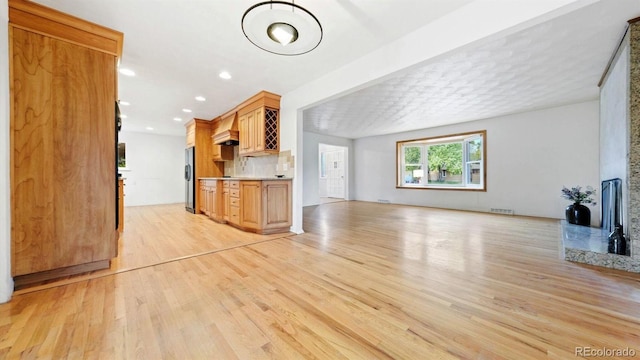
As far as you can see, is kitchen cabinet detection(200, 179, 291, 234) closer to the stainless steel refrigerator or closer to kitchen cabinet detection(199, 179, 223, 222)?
kitchen cabinet detection(199, 179, 223, 222)

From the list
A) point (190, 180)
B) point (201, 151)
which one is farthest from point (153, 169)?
point (201, 151)

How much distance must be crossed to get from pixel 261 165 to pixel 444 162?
5.32m

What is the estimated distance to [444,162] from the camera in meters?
7.05

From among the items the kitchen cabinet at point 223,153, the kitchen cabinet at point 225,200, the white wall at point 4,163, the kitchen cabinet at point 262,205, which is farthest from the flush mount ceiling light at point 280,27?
the kitchen cabinet at point 223,153

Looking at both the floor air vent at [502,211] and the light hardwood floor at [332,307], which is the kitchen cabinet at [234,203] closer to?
the light hardwood floor at [332,307]

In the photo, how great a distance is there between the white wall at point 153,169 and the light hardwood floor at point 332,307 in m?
6.14

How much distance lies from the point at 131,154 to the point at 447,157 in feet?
32.6

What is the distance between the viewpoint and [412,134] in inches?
293

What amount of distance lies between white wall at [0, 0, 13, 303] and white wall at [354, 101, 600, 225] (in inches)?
303

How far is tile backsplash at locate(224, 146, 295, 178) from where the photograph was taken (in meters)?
4.30

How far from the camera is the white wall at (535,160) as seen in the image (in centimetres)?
473

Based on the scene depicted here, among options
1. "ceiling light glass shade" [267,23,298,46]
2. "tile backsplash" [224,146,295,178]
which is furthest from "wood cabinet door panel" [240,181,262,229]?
"ceiling light glass shade" [267,23,298,46]

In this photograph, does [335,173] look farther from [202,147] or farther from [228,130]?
[228,130]

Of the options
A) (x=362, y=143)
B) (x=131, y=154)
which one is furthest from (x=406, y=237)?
(x=131, y=154)
